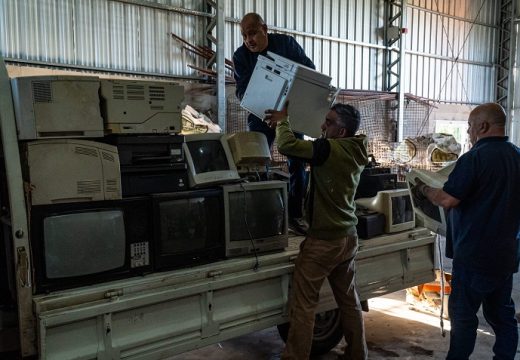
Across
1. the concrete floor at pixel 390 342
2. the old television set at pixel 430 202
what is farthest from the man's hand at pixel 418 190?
the concrete floor at pixel 390 342

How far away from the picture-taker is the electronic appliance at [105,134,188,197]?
8.20 feet

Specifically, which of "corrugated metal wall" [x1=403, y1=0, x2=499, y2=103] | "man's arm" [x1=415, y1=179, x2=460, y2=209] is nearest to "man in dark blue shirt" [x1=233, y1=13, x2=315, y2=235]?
"man's arm" [x1=415, y1=179, x2=460, y2=209]

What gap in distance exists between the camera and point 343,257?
2.95m

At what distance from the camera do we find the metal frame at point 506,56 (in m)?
12.6

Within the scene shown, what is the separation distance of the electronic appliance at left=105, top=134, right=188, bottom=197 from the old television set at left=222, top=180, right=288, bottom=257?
11.8 inches

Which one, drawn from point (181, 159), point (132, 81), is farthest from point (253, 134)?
point (132, 81)

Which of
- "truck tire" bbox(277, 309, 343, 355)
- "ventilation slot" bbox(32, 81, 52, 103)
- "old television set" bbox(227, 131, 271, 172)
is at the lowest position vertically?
"truck tire" bbox(277, 309, 343, 355)

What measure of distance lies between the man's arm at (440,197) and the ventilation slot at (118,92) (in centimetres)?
187

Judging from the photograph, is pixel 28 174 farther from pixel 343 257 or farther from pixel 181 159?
pixel 343 257

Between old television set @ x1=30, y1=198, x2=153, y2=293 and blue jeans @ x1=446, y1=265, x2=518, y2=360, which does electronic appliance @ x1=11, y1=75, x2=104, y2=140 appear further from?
blue jeans @ x1=446, y1=265, x2=518, y2=360

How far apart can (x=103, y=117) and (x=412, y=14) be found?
9.88 meters

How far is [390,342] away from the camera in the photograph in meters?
4.03

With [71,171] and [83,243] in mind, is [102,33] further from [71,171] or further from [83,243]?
[83,243]

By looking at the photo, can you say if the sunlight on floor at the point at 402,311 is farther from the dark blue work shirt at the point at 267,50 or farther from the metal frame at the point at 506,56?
the metal frame at the point at 506,56
